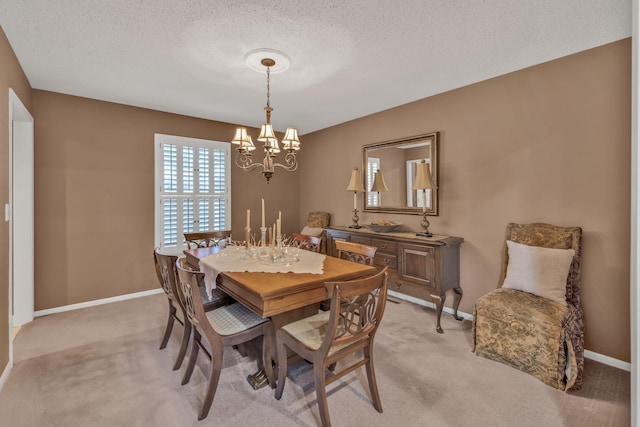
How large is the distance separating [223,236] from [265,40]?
7.31 ft

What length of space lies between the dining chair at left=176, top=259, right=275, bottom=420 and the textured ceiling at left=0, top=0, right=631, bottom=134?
176 cm

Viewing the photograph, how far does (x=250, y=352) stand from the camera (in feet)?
8.05

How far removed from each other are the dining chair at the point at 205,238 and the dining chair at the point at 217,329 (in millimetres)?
1434

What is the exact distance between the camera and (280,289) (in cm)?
177

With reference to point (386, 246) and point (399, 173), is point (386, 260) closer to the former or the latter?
point (386, 246)

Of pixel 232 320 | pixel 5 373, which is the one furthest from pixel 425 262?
pixel 5 373

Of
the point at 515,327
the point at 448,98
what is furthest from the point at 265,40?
the point at 515,327

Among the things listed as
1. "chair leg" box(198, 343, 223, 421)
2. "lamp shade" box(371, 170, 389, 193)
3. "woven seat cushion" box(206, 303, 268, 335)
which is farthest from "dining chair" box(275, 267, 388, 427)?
"lamp shade" box(371, 170, 389, 193)

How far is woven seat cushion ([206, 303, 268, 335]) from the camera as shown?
1971 mm

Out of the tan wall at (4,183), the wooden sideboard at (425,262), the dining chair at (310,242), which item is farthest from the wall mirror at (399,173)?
the tan wall at (4,183)

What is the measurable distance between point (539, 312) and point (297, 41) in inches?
109

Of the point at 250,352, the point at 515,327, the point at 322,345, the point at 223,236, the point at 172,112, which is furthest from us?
the point at 172,112

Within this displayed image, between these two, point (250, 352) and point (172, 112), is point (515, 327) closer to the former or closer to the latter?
point (250, 352)

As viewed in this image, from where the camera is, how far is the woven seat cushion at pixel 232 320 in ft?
6.47
